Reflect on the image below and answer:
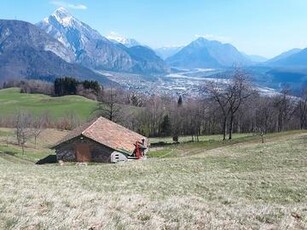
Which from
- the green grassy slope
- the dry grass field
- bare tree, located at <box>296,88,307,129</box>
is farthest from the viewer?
the green grassy slope

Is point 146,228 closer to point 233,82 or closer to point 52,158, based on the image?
point 52,158

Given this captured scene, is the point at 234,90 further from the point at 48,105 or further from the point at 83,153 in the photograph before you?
the point at 48,105

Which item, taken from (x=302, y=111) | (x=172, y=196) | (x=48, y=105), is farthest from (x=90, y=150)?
(x=48, y=105)

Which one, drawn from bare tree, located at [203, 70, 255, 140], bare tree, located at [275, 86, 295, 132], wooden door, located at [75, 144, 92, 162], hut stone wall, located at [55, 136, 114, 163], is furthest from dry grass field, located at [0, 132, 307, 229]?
bare tree, located at [275, 86, 295, 132]

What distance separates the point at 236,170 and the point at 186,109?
8448 cm

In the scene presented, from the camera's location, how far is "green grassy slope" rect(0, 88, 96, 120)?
12988 centimetres

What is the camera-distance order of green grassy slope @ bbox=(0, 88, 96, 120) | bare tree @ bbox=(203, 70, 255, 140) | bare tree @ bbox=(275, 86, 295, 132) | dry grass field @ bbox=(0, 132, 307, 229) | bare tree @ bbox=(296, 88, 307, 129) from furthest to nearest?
green grassy slope @ bbox=(0, 88, 96, 120) → bare tree @ bbox=(296, 88, 307, 129) → bare tree @ bbox=(275, 86, 295, 132) → bare tree @ bbox=(203, 70, 255, 140) → dry grass field @ bbox=(0, 132, 307, 229)

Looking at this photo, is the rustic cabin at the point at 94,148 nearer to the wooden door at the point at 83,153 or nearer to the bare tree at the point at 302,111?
the wooden door at the point at 83,153

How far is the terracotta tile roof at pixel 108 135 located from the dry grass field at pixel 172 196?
1606 centimetres

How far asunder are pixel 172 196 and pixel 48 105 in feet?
421

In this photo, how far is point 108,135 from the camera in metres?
54.8

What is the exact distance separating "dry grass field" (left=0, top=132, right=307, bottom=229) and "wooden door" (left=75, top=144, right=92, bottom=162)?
17502 millimetres

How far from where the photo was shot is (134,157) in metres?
53.5

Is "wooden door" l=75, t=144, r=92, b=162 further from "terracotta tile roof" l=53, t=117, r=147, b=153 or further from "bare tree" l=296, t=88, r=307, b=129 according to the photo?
"bare tree" l=296, t=88, r=307, b=129
